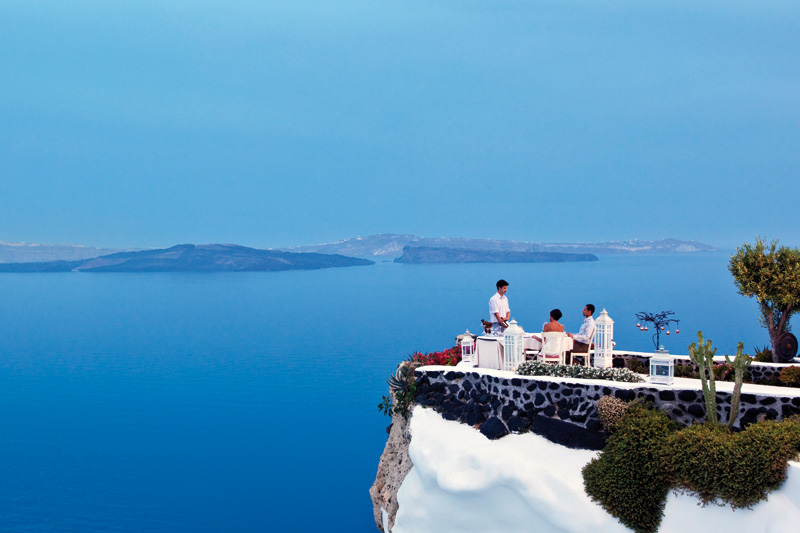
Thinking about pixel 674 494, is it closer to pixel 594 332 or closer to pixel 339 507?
pixel 594 332

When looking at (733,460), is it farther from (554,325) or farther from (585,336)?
(554,325)

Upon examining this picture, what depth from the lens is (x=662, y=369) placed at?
11.3 metres

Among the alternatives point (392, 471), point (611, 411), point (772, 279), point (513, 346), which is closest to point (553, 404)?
point (611, 411)

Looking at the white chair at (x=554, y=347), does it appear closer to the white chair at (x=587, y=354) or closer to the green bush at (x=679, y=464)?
the white chair at (x=587, y=354)

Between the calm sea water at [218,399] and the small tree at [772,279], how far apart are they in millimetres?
17848

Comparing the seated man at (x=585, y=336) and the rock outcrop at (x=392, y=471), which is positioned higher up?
the seated man at (x=585, y=336)

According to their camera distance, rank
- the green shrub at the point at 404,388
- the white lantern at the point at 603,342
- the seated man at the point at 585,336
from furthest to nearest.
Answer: the green shrub at the point at 404,388
the seated man at the point at 585,336
the white lantern at the point at 603,342

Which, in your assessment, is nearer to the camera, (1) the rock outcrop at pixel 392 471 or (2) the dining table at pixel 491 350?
(2) the dining table at pixel 491 350

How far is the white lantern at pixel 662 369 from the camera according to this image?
11.2 meters

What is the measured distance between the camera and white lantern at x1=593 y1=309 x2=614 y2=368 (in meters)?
13.1

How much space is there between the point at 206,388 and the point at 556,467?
43.7 m

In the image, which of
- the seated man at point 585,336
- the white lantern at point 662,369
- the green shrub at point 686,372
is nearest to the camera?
the white lantern at point 662,369

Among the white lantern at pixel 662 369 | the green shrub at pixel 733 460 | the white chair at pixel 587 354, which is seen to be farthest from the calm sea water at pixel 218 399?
the green shrub at pixel 733 460

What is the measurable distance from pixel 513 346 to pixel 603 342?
1.93 meters
